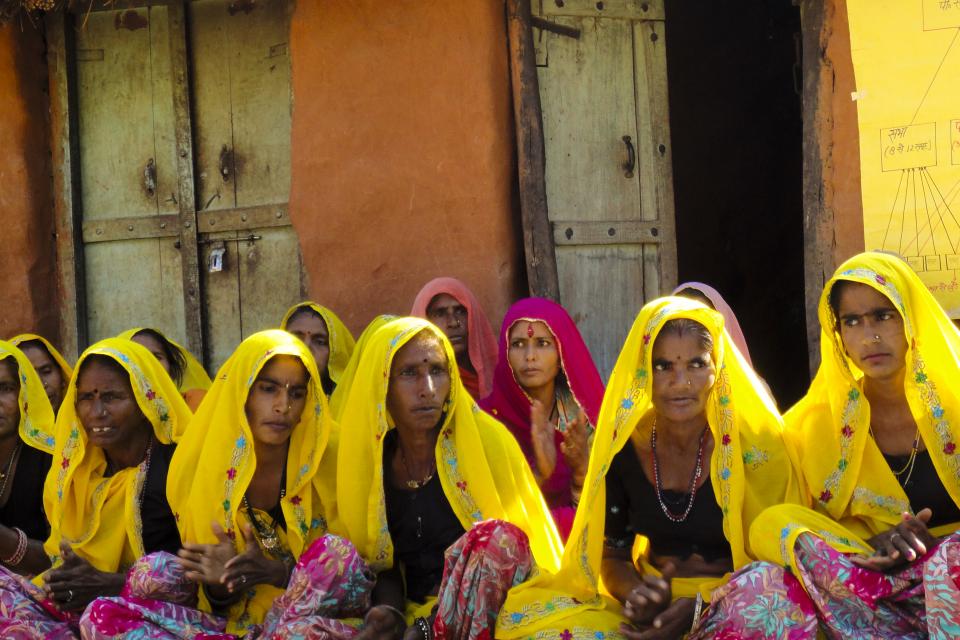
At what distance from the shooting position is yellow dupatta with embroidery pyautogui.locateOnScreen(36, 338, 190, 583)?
415cm

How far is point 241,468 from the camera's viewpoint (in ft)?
13.1

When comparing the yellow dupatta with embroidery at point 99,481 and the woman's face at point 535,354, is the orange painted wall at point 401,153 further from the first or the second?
the yellow dupatta with embroidery at point 99,481

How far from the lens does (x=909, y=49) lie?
183 inches

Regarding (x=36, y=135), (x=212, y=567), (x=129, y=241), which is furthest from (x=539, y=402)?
(x=36, y=135)

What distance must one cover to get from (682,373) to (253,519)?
1.43 meters

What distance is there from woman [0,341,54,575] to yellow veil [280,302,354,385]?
1.13 m

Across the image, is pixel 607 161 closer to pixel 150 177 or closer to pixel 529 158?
pixel 529 158

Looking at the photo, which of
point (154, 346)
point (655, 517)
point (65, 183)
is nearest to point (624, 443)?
point (655, 517)

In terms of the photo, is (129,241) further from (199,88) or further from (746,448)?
(746,448)

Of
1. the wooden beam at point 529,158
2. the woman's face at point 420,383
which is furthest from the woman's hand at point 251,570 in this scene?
the wooden beam at point 529,158

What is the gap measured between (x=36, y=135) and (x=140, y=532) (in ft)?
9.30

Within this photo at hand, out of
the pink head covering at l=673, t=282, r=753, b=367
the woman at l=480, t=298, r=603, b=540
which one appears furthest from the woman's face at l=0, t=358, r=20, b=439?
the pink head covering at l=673, t=282, r=753, b=367

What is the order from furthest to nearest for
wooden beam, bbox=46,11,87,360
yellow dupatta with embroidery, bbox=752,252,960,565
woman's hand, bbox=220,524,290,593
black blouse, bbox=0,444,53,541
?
wooden beam, bbox=46,11,87,360
black blouse, bbox=0,444,53,541
woman's hand, bbox=220,524,290,593
yellow dupatta with embroidery, bbox=752,252,960,565

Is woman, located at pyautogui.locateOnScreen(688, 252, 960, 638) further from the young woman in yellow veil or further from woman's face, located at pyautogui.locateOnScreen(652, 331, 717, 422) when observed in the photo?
the young woman in yellow veil
